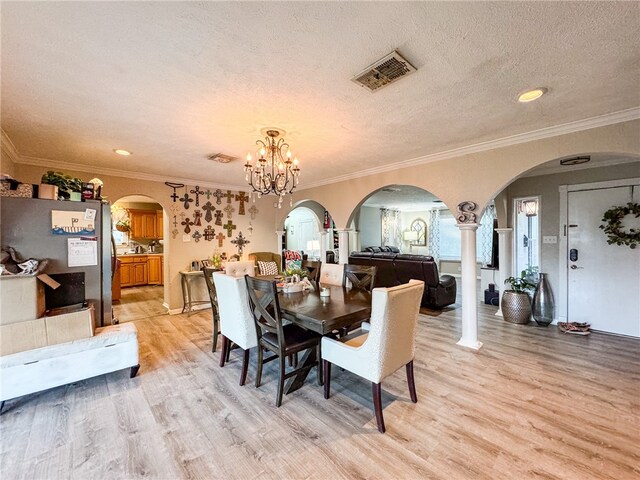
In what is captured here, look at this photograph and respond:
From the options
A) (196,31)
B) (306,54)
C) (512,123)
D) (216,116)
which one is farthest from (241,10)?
(512,123)

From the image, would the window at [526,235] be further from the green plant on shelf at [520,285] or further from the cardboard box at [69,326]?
the cardboard box at [69,326]

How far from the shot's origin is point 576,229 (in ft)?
13.4

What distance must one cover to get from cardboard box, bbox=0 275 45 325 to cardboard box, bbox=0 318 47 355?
5 cm

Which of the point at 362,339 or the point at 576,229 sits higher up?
the point at 576,229

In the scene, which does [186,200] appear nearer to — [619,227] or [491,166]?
[491,166]

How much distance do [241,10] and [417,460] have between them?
8.66 ft

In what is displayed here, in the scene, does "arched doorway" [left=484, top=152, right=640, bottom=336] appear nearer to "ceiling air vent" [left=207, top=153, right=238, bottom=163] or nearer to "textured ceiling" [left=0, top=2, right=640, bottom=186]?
"textured ceiling" [left=0, top=2, right=640, bottom=186]

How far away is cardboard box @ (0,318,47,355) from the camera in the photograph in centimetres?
213

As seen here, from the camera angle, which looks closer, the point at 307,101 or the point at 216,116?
the point at 307,101

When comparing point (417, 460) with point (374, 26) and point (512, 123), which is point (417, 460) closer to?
point (374, 26)

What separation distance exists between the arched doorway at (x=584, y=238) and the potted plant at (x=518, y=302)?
0.37 m

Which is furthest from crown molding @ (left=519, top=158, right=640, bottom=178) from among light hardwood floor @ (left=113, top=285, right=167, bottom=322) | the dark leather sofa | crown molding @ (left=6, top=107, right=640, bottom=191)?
light hardwood floor @ (left=113, top=285, right=167, bottom=322)

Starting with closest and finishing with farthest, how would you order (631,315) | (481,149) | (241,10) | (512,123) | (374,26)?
(241,10) < (374,26) < (512,123) < (481,149) < (631,315)

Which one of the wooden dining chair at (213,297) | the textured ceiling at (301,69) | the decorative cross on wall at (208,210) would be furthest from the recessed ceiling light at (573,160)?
the decorative cross on wall at (208,210)
